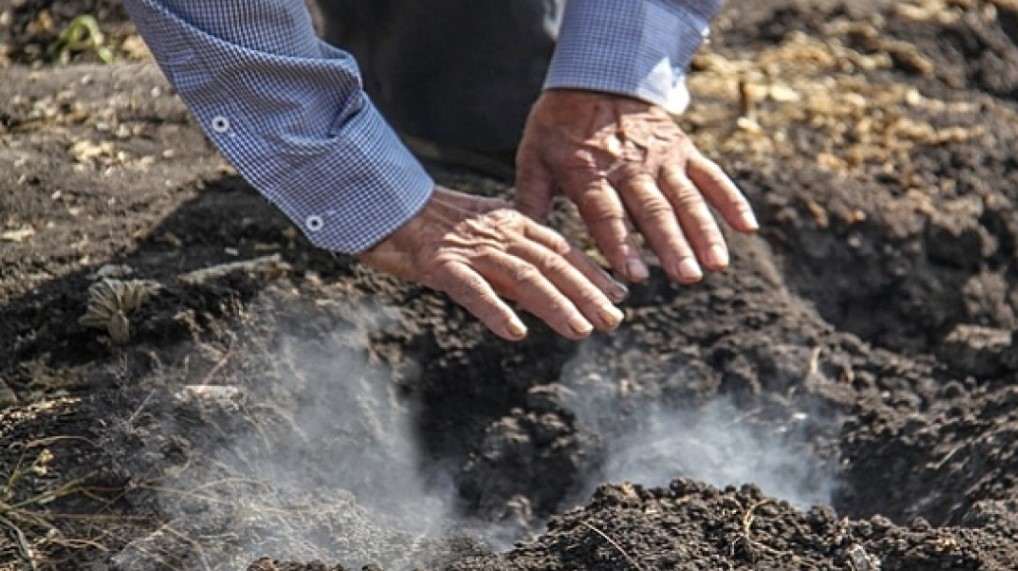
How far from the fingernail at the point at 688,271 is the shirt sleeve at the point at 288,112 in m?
0.44

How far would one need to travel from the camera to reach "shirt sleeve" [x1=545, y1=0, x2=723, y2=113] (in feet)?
10.3

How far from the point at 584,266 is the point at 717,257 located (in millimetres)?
247

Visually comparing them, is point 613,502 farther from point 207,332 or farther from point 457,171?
point 457,171

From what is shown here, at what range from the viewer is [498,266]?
108 inches

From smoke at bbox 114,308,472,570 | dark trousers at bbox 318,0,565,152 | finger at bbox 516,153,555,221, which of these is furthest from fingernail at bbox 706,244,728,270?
dark trousers at bbox 318,0,565,152

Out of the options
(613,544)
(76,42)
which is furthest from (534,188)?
(76,42)

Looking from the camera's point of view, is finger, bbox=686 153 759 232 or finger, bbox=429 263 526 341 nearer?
finger, bbox=429 263 526 341

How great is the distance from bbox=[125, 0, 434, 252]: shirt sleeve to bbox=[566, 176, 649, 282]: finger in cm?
30

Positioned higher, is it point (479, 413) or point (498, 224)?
point (498, 224)

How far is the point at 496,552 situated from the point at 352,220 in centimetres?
59

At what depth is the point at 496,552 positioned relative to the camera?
2770 millimetres

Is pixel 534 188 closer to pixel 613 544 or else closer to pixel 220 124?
pixel 220 124

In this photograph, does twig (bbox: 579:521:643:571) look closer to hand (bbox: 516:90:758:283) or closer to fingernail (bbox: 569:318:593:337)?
fingernail (bbox: 569:318:593:337)

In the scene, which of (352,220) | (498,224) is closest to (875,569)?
(498,224)
